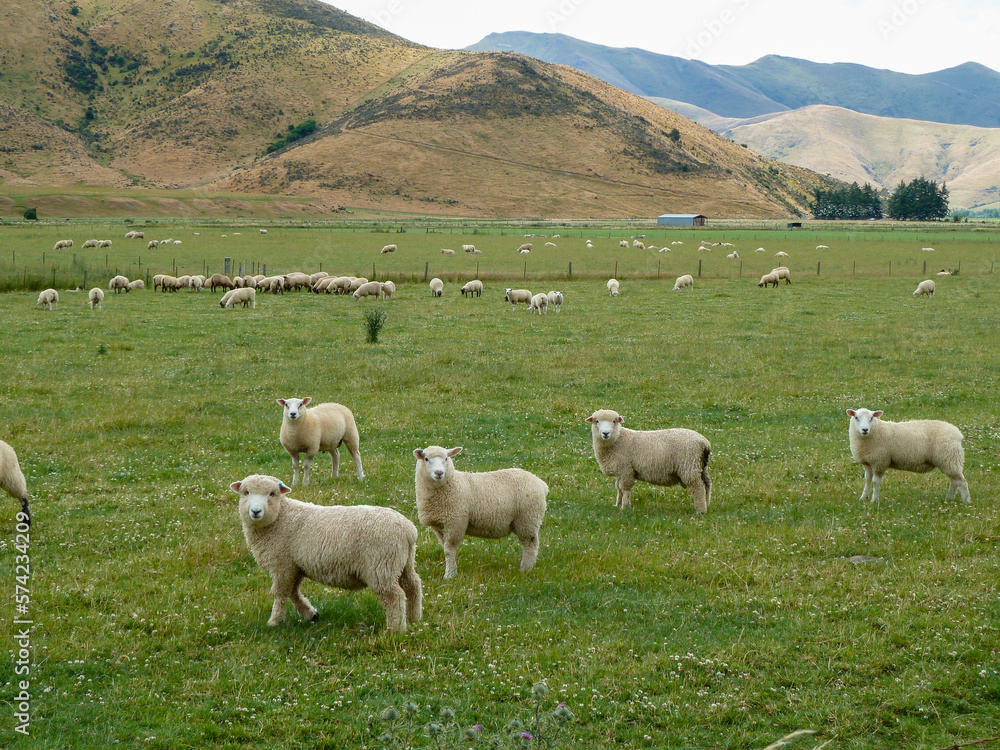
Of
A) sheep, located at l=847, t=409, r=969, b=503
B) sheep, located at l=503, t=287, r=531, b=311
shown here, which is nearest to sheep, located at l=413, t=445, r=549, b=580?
sheep, located at l=847, t=409, r=969, b=503

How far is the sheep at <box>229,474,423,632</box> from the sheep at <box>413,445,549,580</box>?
1.41 metres

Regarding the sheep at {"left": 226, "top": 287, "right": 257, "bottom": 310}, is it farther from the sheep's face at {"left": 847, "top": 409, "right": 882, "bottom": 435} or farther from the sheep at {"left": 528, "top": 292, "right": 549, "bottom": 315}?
the sheep's face at {"left": 847, "top": 409, "right": 882, "bottom": 435}

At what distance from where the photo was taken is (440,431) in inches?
604

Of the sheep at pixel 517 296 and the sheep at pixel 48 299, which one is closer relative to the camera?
the sheep at pixel 48 299

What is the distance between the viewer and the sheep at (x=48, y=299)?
32.1m

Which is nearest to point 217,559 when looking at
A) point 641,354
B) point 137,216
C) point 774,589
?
point 774,589

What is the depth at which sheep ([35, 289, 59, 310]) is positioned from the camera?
32094mm

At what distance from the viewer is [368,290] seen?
38.4 metres

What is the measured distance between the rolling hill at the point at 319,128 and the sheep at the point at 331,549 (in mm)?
127553

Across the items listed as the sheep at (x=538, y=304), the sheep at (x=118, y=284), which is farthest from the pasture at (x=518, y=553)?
the sheep at (x=118, y=284)

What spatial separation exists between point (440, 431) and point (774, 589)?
8.12 meters

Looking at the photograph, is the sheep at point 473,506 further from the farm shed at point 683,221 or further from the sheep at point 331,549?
the farm shed at point 683,221

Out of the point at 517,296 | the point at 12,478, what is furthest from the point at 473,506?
the point at 517,296

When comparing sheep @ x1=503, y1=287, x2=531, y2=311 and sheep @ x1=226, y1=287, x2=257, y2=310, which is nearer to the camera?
sheep @ x1=226, y1=287, x2=257, y2=310
